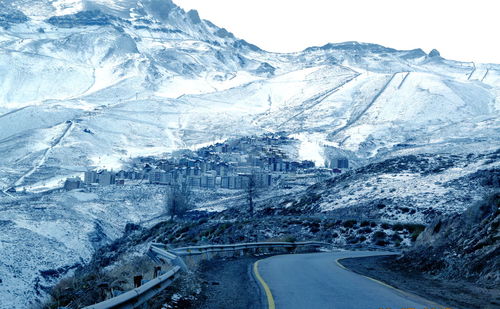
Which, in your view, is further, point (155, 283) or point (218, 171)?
point (218, 171)

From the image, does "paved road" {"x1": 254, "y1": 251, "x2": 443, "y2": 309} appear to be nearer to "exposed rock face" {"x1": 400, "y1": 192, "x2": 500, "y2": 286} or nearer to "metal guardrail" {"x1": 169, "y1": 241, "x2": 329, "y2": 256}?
"exposed rock face" {"x1": 400, "y1": 192, "x2": 500, "y2": 286}

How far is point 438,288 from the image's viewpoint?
49.1 feet

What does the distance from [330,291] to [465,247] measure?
22.8 feet

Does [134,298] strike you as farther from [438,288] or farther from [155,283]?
[438,288]

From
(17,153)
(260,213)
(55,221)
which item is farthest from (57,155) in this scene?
(260,213)

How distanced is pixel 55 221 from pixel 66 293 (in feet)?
241

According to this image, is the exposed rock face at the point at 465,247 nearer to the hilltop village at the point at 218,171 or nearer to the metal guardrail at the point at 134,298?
the metal guardrail at the point at 134,298

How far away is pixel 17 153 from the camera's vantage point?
190 metres

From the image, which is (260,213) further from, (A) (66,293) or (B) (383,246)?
(A) (66,293)

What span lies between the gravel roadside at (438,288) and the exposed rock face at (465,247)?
536mm

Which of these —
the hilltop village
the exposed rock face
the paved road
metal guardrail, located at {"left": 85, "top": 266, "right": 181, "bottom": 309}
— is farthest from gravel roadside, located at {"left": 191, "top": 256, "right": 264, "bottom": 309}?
the hilltop village

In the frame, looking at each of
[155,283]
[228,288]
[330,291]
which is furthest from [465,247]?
[155,283]

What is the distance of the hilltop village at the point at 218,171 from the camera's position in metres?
148

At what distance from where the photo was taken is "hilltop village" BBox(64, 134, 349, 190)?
5832 inches
